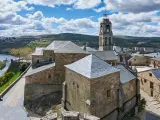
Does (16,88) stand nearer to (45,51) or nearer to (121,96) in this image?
(45,51)

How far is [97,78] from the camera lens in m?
21.0

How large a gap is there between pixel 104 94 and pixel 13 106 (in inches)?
542

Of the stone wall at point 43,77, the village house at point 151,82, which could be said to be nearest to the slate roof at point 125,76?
the village house at point 151,82

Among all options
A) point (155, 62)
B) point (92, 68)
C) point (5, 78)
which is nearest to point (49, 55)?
point (5, 78)

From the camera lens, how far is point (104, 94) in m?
22.3

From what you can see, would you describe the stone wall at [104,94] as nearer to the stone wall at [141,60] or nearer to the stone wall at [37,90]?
the stone wall at [37,90]

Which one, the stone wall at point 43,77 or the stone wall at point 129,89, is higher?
the stone wall at point 43,77

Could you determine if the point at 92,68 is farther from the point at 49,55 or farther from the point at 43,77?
the point at 49,55

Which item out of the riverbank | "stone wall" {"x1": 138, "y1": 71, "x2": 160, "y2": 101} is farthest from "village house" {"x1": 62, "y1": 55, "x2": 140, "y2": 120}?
the riverbank

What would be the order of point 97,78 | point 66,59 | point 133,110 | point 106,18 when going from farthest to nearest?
point 106,18 → point 66,59 → point 133,110 → point 97,78

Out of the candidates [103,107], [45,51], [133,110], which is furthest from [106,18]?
[103,107]

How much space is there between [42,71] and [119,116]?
1193cm

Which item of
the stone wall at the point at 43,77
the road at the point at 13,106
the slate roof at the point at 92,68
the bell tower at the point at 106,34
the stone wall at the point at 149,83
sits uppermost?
the bell tower at the point at 106,34

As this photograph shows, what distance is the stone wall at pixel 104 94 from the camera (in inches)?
829
